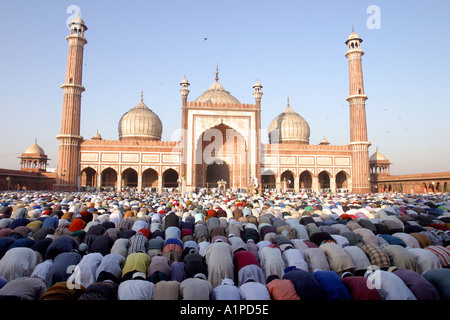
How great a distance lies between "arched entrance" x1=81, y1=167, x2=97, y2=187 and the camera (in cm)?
2628

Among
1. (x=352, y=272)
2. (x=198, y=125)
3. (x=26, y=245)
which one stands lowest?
(x=352, y=272)

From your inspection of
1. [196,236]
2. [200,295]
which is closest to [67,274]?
[200,295]

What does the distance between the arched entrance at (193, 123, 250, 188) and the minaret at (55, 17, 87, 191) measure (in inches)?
357

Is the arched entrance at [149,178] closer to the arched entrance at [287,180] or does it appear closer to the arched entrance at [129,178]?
the arched entrance at [129,178]

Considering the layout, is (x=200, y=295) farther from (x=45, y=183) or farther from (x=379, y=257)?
(x=45, y=183)

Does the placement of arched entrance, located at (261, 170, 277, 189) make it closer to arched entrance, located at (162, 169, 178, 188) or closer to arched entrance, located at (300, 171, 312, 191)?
arched entrance, located at (300, 171, 312, 191)

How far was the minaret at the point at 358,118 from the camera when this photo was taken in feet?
84.3

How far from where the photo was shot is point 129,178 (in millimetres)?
27656

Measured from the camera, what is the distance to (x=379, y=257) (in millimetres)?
4605

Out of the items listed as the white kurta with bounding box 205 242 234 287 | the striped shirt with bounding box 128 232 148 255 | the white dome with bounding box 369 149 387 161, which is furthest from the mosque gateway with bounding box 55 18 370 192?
the white kurta with bounding box 205 242 234 287

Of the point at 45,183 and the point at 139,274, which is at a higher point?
the point at 45,183

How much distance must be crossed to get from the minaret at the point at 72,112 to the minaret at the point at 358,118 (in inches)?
816

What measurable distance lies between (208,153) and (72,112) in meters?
10.4
